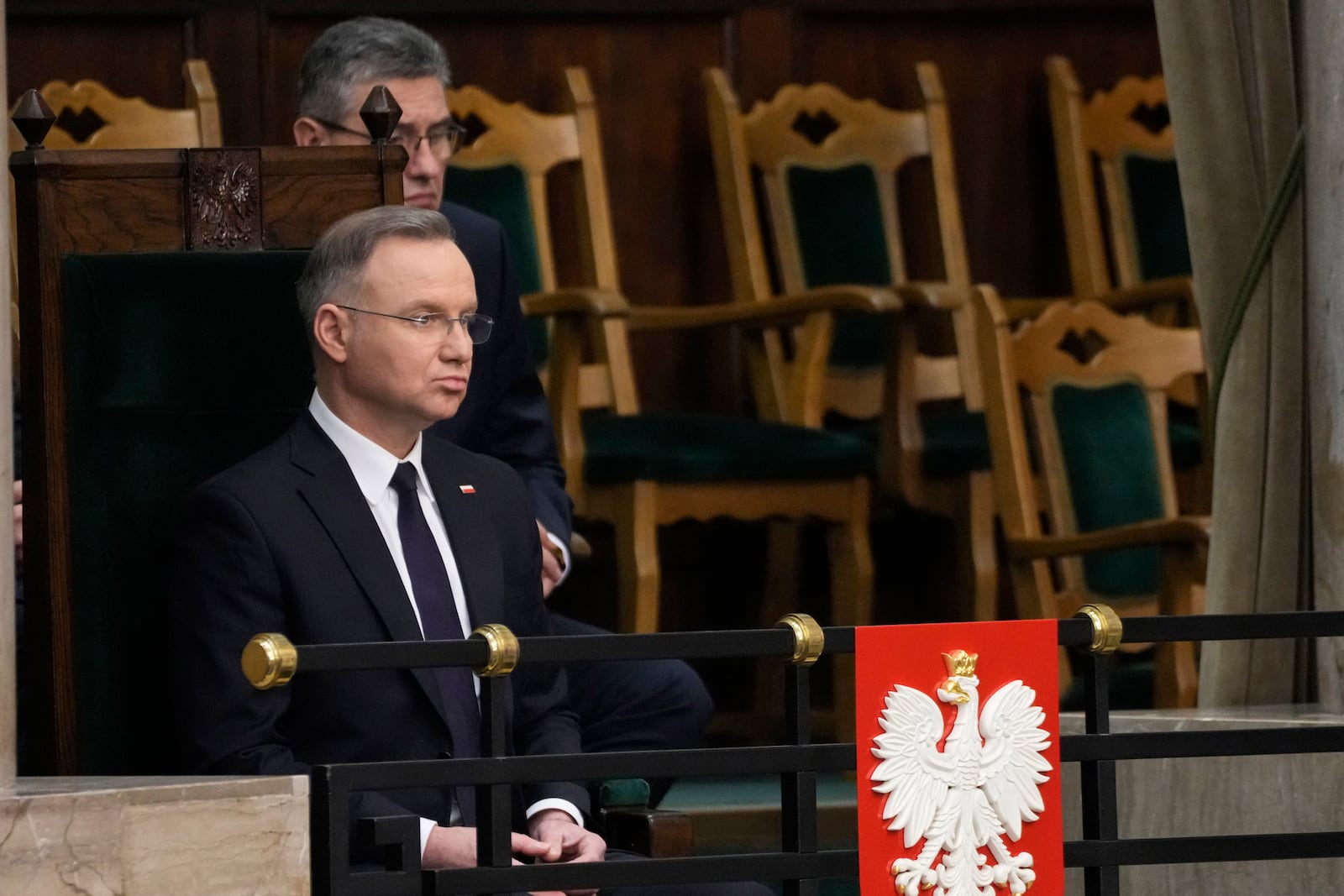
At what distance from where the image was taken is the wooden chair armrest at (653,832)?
2295 millimetres

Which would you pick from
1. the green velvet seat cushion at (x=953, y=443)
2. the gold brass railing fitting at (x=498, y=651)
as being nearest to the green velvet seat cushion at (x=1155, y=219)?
the green velvet seat cushion at (x=953, y=443)

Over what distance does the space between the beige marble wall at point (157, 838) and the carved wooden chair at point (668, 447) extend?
1.91 m

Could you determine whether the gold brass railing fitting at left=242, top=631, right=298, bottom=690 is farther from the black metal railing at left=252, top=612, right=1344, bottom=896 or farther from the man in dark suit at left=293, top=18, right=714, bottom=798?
the man in dark suit at left=293, top=18, right=714, bottom=798

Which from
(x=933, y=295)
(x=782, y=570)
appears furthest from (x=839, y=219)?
(x=782, y=570)

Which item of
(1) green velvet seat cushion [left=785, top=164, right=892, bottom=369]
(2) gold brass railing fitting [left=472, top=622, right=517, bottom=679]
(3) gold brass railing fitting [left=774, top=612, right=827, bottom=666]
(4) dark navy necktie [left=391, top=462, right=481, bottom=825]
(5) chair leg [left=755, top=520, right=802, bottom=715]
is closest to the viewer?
(2) gold brass railing fitting [left=472, top=622, right=517, bottom=679]

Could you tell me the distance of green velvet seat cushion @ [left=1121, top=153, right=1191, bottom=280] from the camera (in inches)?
197

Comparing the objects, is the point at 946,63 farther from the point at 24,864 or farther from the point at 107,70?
the point at 24,864

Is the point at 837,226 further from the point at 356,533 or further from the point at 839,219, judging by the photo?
the point at 356,533

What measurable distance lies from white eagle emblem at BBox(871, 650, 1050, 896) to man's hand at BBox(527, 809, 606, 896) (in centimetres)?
37

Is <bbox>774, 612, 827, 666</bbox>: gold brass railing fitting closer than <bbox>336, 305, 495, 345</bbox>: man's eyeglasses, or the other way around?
<bbox>774, 612, 827, 666</bbox>: gold brass railing fitting

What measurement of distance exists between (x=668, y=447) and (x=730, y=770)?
6.59ft

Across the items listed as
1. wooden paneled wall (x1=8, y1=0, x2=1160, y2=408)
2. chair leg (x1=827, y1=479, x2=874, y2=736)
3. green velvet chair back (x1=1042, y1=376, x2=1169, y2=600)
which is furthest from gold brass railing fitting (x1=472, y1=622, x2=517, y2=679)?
wooden paneled wall (x1=8, y1=0, x2=1160, y2=408)

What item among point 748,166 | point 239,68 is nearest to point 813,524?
point 748,166

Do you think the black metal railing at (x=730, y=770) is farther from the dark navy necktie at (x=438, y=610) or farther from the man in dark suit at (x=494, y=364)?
the man in dark suit at (x=494, y=364)
